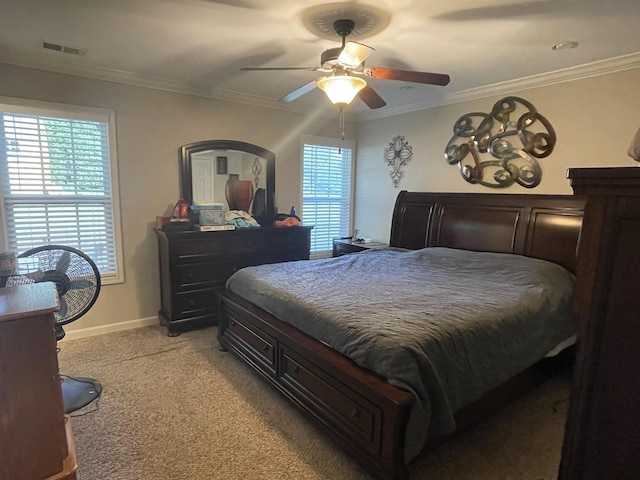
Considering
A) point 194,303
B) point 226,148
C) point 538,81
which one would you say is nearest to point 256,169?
point 226,148

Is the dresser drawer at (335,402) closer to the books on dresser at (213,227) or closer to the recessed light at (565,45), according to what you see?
the books on dresser at (213,227)

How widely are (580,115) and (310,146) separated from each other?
9.14 feet

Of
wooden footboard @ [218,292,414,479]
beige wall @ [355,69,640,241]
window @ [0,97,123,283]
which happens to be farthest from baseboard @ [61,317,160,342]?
beige wall @ [355,69,640,241]

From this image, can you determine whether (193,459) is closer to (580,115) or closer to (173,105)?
(173,105)

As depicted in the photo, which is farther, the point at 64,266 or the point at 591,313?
the point at 64,266

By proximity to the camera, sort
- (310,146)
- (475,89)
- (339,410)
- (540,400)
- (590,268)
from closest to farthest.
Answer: (590,268)
(339,410)
(540,400)
(475,89)
(310,146)

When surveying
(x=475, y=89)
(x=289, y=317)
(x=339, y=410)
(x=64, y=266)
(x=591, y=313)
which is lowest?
(x=339, y=410)

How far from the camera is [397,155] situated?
181 inches

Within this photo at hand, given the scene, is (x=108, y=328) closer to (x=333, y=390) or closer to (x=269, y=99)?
(x=333, y=390)

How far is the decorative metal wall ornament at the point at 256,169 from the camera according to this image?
4.27m

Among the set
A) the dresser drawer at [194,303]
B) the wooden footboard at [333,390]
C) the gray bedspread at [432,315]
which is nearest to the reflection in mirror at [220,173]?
the dresser drawer at [194,303]

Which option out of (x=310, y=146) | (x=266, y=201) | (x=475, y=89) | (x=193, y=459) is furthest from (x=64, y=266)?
(x=475, y=89)

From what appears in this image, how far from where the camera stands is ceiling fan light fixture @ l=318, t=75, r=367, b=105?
2.26 meters

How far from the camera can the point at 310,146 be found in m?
4.73
